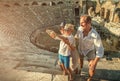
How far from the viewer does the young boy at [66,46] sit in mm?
7008

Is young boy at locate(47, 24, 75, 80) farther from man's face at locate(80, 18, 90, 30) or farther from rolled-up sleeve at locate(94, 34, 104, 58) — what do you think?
rolled-up sleeve at locate(94, 34, 104, 58)

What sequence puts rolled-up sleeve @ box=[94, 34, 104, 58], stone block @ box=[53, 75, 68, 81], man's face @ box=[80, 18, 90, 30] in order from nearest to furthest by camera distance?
man's face @ box=[80, 18, 90, 30]
rolled-up sleeve @ box=[94, 34, 104, 58]
stone block @ box=[53, 75, 68, 81]

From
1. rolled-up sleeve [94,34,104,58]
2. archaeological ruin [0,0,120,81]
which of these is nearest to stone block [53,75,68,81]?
archaeological ruin [0,0,120,81]

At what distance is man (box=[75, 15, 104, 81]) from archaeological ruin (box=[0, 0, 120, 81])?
718 millimetres

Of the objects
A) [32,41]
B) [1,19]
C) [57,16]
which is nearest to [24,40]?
[32,41]

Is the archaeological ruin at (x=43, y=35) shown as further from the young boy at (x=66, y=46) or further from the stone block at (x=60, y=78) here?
the young boy at (x=66, y=46)

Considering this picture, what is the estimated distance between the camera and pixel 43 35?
60.8ft

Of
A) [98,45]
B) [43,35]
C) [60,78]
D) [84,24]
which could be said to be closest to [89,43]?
[98,45]

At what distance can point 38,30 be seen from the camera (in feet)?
62.3

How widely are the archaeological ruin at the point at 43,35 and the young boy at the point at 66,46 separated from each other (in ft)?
1.23

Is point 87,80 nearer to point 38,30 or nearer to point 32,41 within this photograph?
point 32,41

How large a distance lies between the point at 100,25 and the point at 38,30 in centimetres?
494

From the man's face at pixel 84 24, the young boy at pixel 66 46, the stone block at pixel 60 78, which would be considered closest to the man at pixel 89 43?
the man's face at pixel 84 24

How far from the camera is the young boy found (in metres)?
7.01
